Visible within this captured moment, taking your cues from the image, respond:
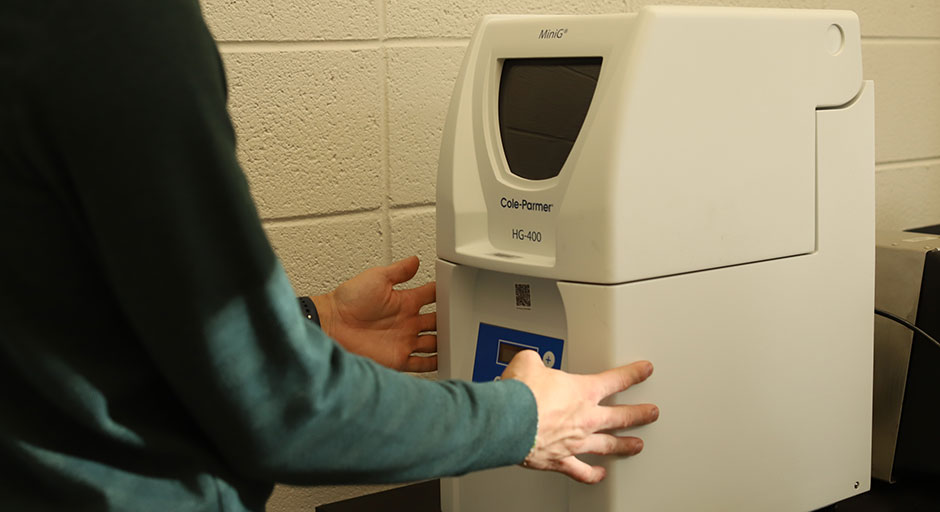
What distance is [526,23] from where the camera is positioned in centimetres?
100

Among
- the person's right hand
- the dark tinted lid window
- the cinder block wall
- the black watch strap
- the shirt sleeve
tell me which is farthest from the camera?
the cinder block wall

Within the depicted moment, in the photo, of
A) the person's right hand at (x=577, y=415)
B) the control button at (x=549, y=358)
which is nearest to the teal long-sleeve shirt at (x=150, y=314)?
the person's right hand at (x=577, y=415)

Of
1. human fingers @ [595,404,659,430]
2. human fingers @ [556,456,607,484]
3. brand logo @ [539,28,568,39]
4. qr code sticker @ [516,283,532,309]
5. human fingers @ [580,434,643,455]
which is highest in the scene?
brand logo @ [539,28,568,39]

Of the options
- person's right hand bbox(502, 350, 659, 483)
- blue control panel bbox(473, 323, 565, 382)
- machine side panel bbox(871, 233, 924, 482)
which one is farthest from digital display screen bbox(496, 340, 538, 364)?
machine side panel bbox(871, 233, 924, 482)

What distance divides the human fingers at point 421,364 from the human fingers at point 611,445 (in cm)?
37

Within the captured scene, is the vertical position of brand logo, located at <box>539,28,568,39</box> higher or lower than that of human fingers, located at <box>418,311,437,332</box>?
higher

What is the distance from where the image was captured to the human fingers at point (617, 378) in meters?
0.87

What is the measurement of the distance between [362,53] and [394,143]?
0.46 feet

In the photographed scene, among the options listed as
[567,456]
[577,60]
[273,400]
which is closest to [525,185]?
[577,60]

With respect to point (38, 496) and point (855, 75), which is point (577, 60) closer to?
point (855, 75)

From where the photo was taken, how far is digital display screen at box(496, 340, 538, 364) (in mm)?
996

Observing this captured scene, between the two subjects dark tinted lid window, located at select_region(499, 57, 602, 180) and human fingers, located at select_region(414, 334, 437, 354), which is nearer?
dark tinted lid window, located at select_region(499, 57, 602, 180)

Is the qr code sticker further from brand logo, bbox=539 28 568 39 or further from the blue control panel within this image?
brand logo, bbox=539 28 568 39

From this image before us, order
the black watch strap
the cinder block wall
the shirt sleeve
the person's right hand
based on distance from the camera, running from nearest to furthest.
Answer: the shirt sleeve
the person's right hand
the black watch strap
the cinder block wall
